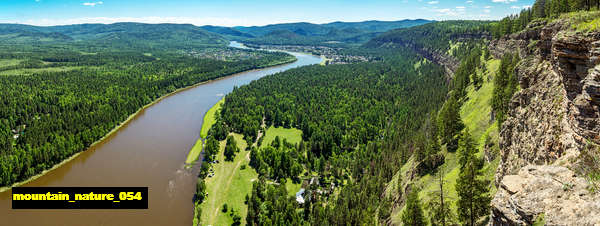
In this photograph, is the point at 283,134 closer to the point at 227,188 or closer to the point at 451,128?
the point at 227,188

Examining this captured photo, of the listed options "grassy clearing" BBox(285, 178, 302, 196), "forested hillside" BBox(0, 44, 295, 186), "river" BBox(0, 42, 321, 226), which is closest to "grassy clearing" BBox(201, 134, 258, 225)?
"river" BBox(0, 42, 321, 226)

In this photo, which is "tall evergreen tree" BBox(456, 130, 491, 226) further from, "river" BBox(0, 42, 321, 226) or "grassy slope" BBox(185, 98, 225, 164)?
"grassy slope" BBox(185, 98, 225, 164)

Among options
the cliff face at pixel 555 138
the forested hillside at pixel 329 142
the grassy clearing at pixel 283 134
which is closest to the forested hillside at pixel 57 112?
the forested hillside at pixel 329 142

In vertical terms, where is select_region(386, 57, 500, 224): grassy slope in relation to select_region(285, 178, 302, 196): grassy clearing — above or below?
above

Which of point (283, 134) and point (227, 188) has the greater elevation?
point (283, 134)

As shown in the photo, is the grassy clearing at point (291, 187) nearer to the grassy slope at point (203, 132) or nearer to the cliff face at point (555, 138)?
the grassy slope at point (203, 132)

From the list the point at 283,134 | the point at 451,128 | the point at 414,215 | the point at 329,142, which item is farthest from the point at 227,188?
the point at 451,128

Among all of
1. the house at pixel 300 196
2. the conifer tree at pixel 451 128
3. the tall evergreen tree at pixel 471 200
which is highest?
the conifer tree at pixel 451 128
